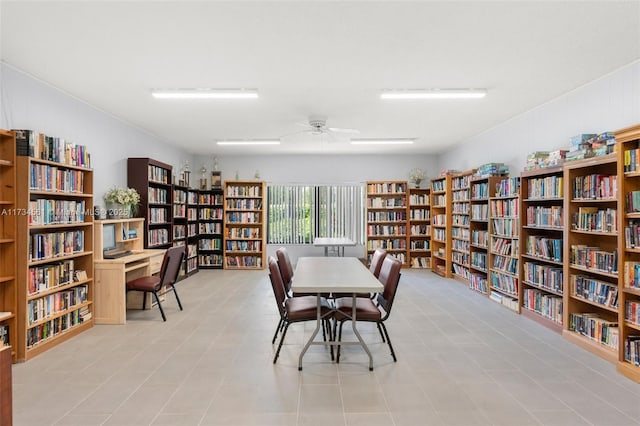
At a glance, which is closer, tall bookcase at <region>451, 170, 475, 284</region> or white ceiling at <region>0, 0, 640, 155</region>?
white ceiling at <region>0, 0, 640, 155</region>

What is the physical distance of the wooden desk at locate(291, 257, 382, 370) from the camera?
325cm

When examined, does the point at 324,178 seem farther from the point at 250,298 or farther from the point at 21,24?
the point at 21,24

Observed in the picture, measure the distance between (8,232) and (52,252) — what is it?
1.61ft

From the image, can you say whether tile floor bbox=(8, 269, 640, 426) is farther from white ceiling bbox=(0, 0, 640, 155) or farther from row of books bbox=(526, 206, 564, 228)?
white ceiling bbox=(0, 0, 640, 155)

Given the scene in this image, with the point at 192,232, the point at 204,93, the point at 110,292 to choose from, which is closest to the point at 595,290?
the point at 204,93

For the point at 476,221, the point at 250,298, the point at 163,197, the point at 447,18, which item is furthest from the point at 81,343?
the point at 476,221

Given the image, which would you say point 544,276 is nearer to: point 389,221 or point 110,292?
point 389,221

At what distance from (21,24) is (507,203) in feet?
20.0

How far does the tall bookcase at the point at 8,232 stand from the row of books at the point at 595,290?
575cm

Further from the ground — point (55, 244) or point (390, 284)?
point (55, 244)

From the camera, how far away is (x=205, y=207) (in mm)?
9180

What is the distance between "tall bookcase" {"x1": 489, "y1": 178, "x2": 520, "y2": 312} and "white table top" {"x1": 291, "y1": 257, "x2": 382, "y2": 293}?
8.06ft

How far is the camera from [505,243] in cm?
567

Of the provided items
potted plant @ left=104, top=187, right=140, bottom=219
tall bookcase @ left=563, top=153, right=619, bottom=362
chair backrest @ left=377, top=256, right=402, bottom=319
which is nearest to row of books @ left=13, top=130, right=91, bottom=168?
potted plant @ left=104, top=187, right=140, bottom=219
